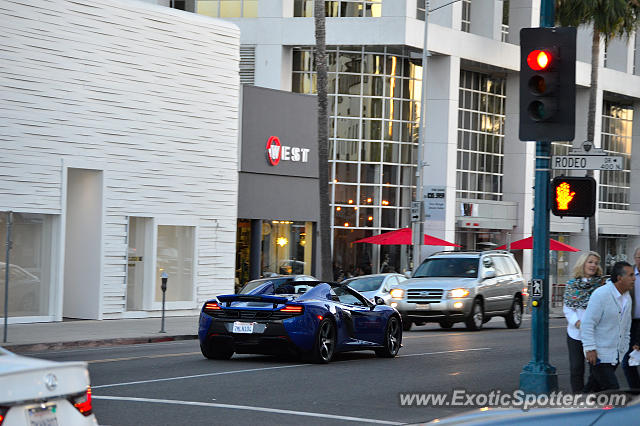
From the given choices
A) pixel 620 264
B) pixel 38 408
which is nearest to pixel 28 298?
pixel 620 264

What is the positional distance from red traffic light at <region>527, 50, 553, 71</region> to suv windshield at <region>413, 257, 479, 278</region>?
15262 mm

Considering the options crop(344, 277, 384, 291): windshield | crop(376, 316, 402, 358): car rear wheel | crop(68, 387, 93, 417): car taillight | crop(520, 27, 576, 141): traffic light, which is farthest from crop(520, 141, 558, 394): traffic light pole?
crop(344, 277, 384, 291): windshield

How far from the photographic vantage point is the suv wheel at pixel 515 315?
96.6 feet

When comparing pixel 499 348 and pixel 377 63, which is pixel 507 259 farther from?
pixel 377 63

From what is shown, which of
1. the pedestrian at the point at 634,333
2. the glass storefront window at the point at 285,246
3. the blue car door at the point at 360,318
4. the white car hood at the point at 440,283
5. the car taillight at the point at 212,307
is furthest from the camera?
the glass storefront window at the point at 285,246

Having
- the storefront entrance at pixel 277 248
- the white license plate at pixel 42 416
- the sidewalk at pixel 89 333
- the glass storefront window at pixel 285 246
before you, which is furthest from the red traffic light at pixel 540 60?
the glass storefront window at pixel 285 246

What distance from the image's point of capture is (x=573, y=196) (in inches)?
508

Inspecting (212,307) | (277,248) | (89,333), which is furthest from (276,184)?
(212,307)

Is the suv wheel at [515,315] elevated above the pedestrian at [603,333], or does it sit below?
below

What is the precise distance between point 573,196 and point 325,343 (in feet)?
18.8

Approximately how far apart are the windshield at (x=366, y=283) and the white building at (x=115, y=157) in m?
3.79

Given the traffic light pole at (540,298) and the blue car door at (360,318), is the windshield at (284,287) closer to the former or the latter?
the blue car door at (360,318)

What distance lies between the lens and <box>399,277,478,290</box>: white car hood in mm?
27031

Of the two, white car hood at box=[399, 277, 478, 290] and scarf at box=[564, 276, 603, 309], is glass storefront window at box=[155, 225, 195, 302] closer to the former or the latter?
white car hood at box=[399, 277, 478, 290]
